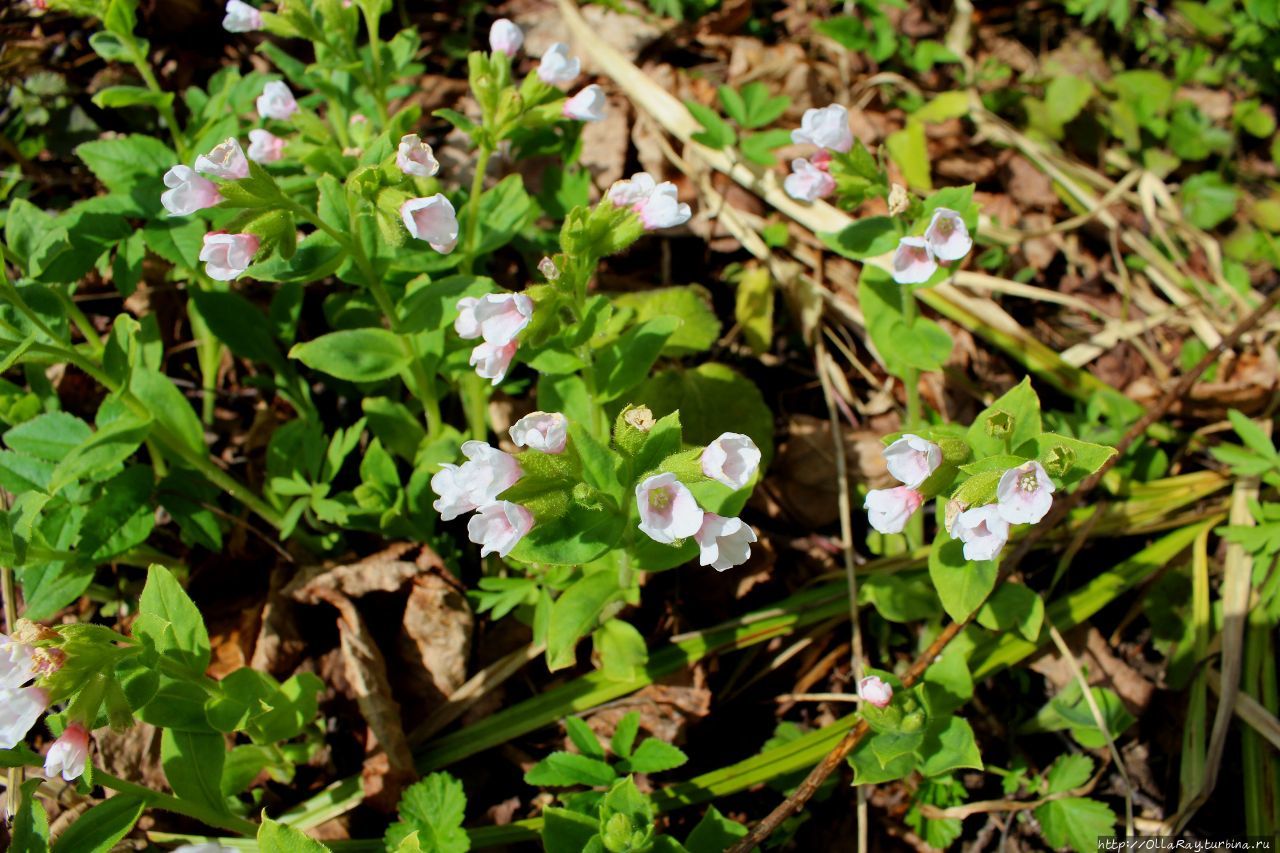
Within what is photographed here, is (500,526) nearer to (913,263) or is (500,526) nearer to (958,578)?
(958,578)

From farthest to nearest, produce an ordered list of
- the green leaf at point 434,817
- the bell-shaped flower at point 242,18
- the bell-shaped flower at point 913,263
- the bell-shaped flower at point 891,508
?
the bell-shaped flower at point 242,18 < the bell-shaped flower at point 913,263 < the green leaf at point 434,817 < the bell-shaped flower at point 891,508

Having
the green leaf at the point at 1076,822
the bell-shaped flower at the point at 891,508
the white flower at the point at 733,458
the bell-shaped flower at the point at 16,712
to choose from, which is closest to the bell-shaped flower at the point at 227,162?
the bell-shaped flower at the point at 16,712

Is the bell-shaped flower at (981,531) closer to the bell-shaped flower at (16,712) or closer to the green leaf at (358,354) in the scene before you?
the green leaf at (358,354)

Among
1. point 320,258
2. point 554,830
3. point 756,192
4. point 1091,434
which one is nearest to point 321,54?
point 320,258

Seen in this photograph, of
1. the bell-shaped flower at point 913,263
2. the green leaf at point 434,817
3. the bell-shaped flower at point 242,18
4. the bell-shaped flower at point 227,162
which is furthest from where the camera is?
the bell-shaped flower at point 242,18

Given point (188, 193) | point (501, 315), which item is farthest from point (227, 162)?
point (501, 315)

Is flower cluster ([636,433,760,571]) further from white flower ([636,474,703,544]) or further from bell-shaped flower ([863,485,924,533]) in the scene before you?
bell-shaped flower ([863,485,924,533])
